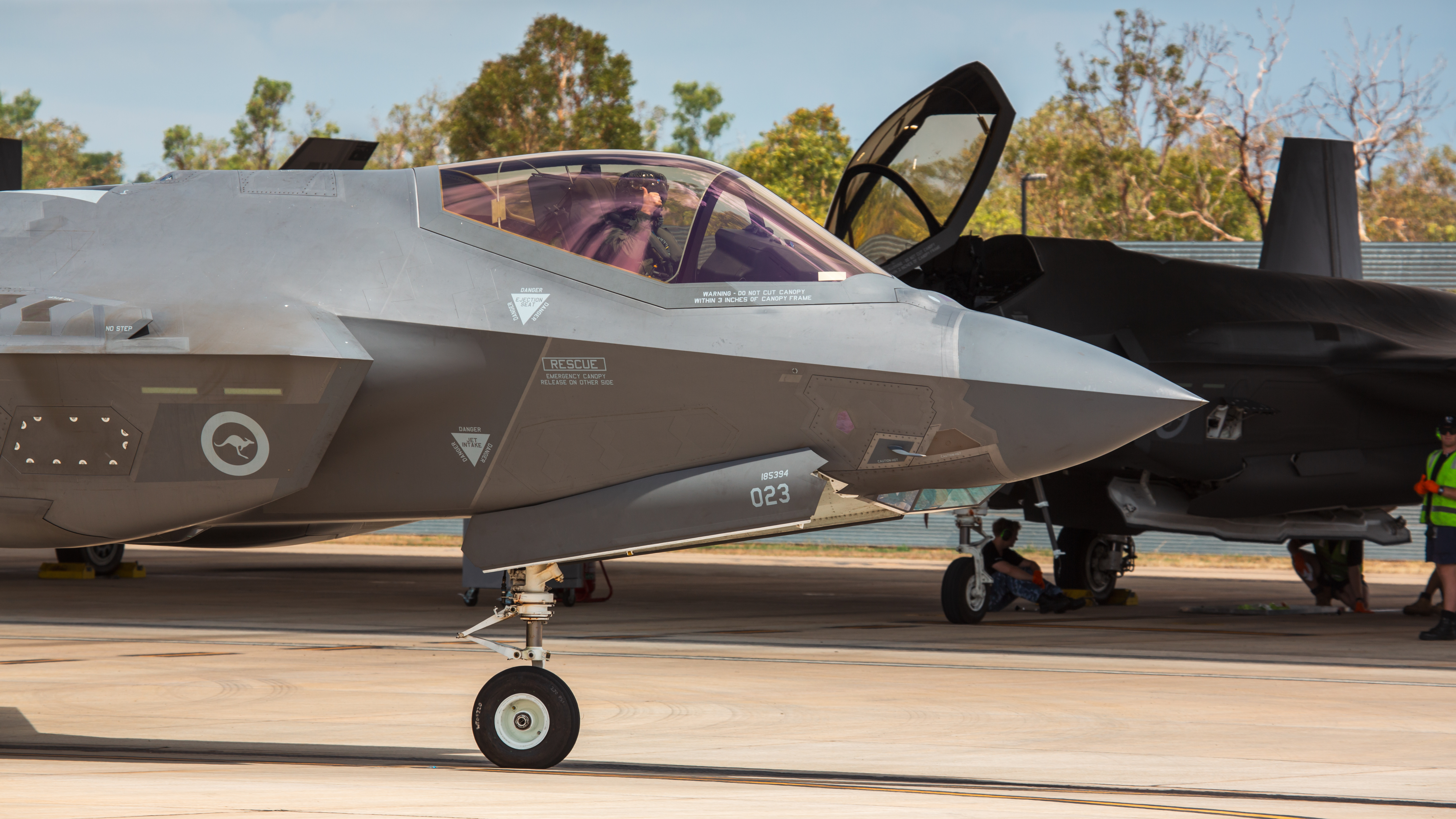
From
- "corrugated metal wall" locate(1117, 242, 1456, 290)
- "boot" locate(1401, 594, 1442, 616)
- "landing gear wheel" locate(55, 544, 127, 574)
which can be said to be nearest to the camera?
"boot" locate(1401, 594, 1442, 616)

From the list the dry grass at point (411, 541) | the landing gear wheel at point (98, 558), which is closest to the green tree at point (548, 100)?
the dry grass at point (411, 541)

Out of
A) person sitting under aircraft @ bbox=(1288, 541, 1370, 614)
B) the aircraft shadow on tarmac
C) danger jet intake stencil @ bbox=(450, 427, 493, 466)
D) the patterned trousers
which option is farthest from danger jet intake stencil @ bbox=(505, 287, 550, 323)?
person sitting under aircraft @ bbox=(1288, 541, 1370, 614)

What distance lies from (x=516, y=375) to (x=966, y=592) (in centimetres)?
921

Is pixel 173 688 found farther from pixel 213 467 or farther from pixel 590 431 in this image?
pixel 590 431

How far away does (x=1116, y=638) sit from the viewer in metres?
13.2

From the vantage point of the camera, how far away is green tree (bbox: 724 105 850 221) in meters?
62.5

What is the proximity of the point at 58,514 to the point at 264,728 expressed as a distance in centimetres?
213

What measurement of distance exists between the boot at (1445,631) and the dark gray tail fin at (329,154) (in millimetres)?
11595

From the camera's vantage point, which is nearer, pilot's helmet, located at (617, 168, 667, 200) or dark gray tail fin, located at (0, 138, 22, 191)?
pilot's helmet, located at (617, 168, 667, 200)

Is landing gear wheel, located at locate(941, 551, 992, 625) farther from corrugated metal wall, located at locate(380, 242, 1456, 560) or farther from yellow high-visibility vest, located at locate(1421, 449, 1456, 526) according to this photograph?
corrugated metal wall, located at locate(380, 242, 1456, 560)

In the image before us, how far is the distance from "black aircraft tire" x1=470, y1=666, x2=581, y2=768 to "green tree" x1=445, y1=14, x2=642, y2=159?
44.9m

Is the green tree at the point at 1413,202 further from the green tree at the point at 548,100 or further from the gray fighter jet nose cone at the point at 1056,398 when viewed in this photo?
the gray fighter jet nose cone at the point at 1056,398

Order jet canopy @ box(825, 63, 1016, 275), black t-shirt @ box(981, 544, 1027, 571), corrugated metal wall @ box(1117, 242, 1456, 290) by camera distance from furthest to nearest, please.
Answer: corrugated metal wall @ box(1117, 242, 1456, 290) < black t-shirt @ box(981, 544, 1027, 571) < jet canopy @ box(825, 63, 1016, 275)

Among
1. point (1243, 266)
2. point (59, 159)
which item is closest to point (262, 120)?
point (59, 159)
